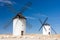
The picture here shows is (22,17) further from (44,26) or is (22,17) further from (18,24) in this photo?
(44,26)

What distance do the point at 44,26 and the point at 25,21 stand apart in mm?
18409

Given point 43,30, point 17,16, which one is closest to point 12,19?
point 17,16

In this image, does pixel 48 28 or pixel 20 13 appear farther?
pixel 48 28

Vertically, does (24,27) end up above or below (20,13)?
below

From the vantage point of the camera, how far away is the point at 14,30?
37812 millimetres

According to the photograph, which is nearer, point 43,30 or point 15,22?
point 15,22

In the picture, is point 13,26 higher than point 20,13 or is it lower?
lower

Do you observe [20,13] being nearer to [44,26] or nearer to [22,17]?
[22,17]

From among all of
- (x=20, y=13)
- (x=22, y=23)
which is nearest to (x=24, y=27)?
(x=22, y=23)

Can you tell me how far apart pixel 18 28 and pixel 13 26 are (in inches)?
64.0

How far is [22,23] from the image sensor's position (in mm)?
37656

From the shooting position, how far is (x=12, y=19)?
39.6m

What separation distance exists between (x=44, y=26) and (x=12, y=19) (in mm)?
18444

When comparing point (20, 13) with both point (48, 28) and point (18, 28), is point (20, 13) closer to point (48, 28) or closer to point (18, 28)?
point (18, 28)
